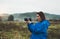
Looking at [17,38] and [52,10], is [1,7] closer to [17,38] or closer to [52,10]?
[17,38]

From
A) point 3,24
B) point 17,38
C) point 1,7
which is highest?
point 1,7

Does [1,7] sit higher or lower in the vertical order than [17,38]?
higher

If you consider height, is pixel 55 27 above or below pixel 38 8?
below

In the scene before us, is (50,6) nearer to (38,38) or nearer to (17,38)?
(17,38)

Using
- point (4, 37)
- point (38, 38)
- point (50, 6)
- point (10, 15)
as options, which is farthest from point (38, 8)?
point (38, 38)

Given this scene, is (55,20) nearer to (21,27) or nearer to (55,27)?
(55,27)

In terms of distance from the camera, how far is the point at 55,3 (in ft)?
18.6

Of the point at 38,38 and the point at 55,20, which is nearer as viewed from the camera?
the point at 38,38

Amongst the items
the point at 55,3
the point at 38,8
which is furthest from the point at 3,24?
the point at 55,3

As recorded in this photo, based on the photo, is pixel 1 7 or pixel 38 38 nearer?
pixel 38 38

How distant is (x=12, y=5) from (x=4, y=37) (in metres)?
0.76

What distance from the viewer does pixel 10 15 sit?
559 cm

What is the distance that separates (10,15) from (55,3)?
3.52 feet

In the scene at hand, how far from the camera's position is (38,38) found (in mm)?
3559
